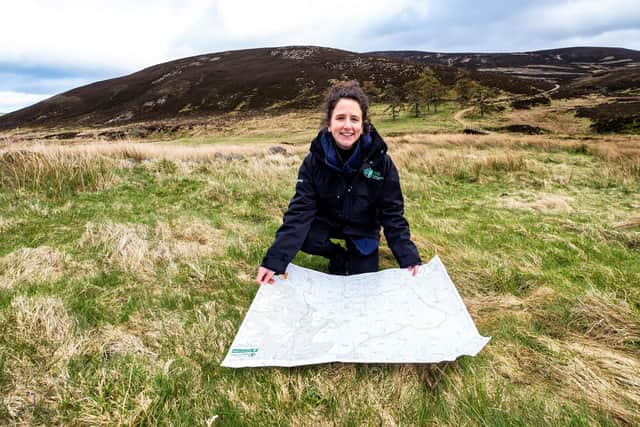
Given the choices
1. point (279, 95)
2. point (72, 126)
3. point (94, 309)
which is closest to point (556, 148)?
point (94, 309)

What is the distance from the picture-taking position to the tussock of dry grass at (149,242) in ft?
11.6

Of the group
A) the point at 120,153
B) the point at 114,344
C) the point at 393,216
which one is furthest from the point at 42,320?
the point at 120,153

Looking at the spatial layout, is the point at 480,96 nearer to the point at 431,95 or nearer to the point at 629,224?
the point at 431,95

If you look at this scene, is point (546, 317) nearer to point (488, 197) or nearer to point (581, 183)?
point (488, 197)

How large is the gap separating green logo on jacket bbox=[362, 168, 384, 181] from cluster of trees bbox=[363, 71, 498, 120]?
126ft

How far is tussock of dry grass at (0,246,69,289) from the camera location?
3.05m

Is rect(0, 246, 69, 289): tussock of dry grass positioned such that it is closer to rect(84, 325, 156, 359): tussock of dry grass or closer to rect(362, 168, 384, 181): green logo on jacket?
rect(84, 325, 156, 359): tussock of dry grass

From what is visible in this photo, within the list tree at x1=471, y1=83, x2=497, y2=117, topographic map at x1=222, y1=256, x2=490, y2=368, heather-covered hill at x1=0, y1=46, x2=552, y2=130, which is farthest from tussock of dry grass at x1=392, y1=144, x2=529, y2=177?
heather-covered hill at x1=0, y1=46, x2=552, y2=130

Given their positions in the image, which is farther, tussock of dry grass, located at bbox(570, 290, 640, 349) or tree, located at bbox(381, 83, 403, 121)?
tree, located at bbox(381, 83, 403, 121)

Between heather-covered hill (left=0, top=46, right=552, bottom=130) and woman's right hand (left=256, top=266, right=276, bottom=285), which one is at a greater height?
heather-covered hill (left=0, top=46, right=552, bottom=130)

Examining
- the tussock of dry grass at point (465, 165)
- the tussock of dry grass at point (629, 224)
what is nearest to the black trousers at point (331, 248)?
the tussock of dry grass at point (629, 224)

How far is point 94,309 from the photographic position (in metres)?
2.70

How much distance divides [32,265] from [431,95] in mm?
44719

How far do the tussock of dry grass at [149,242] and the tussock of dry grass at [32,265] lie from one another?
1.21 ft
